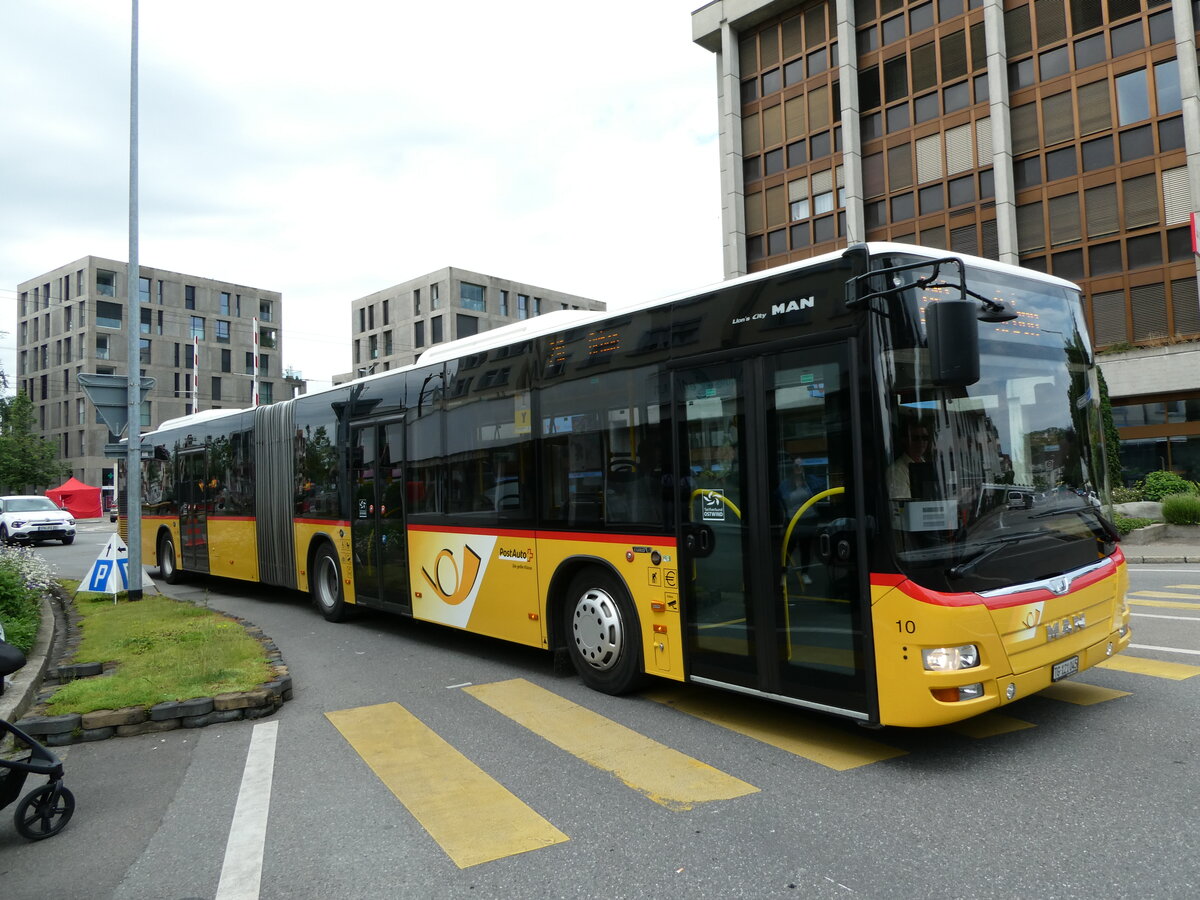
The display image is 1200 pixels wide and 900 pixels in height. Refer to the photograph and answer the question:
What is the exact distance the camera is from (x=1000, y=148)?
2852 cm

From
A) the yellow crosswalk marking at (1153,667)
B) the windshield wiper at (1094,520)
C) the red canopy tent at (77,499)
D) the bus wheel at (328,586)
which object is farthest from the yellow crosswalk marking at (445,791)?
the red canopy tent at (77,499)

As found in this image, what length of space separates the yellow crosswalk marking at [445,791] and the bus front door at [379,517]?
313 cm

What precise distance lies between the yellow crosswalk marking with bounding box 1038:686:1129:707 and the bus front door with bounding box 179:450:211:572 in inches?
497

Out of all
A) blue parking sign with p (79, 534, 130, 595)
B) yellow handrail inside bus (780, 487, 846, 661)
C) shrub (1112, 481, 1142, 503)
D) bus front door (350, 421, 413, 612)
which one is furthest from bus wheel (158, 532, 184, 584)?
shrub (1112, 481, 1142, 503)

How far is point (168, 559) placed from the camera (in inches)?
637

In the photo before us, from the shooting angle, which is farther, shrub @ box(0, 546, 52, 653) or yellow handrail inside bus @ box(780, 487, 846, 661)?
shrub @ box(0, 546, 52, 653)

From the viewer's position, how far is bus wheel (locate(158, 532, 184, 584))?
626 inches

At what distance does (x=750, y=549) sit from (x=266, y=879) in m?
3.19

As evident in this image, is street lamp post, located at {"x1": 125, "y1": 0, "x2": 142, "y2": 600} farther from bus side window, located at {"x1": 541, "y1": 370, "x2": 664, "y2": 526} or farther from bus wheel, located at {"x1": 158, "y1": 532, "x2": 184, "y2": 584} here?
bus side window, located at {"x1": 541, "y1": 370, "x2": 664, "y2": 526}

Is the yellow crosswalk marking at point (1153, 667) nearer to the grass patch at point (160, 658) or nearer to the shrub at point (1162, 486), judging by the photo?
the grass patch at point (160, 658)

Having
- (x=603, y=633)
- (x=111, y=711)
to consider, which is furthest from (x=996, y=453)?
(x=111, y=711)

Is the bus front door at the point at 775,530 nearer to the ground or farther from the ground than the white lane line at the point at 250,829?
farther from the ground

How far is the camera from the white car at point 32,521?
29.4 m

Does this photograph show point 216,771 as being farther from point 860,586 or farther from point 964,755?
point 964,755
